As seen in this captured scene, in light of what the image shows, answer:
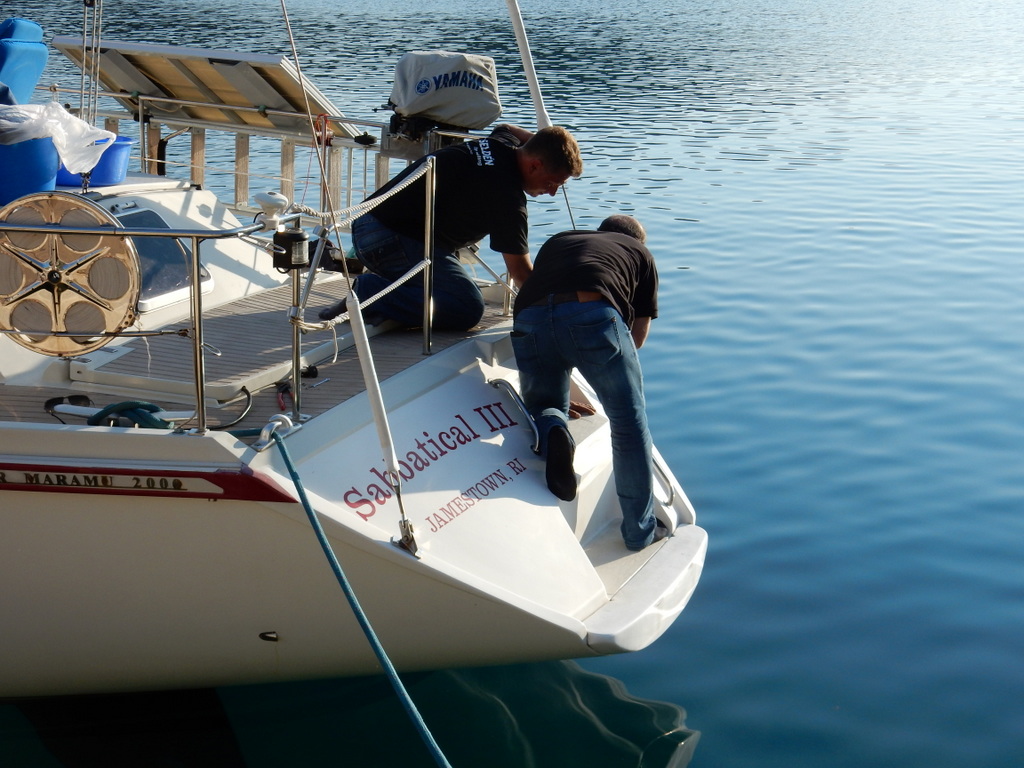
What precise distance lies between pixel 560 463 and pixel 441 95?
250cm

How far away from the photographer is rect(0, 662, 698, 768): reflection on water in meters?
4.36

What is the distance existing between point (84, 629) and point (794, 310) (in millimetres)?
7494

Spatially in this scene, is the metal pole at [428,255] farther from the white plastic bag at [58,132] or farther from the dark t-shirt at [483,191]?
the white plastic bag at [58,132]

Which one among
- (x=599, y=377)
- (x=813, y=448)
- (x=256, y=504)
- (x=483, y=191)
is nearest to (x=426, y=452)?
(x=599, y=377)

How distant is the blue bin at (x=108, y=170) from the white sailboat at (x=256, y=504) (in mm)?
1611

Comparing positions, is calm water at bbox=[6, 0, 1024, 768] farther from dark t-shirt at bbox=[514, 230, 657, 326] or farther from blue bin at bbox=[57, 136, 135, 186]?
blue bin at bbox=[57, 136, 135, 186]

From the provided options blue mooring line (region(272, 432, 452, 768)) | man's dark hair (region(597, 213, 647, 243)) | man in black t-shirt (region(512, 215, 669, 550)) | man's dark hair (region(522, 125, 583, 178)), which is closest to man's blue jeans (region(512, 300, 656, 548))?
man in black t-shirt (region(512, 215, 669, 550))

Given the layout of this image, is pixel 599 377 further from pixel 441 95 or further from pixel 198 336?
pixel 441 95

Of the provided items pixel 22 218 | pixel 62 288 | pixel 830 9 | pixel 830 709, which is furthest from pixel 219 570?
pixel 830 9

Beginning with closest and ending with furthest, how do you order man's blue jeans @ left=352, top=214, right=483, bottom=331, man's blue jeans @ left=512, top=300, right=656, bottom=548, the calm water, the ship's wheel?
the ship's wheel < the calm water < man's blue jeans @ left=512, top=300, right=656, bottom=548 < man's blue jeans @ left=352, top=214, right=483, bottom=331

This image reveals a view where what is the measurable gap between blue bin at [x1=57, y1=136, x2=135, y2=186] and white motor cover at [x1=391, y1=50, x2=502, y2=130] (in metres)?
1.62

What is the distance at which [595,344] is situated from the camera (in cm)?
469

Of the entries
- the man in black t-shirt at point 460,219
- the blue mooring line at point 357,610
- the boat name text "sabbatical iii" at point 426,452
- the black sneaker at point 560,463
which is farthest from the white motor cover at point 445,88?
the blue mooring line at point 357,610

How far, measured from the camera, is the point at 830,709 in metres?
4.72
